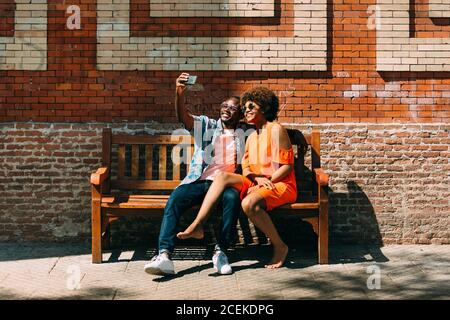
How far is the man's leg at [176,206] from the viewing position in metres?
6.76

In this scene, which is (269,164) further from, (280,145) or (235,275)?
(235,275)

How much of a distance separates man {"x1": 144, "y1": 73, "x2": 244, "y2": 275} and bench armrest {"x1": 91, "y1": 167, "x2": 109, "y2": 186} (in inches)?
28.8

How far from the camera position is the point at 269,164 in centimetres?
709

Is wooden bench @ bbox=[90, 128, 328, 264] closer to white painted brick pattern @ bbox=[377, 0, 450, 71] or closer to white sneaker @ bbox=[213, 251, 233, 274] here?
white sneaker @ bbox=[213, 251, 233, 274]

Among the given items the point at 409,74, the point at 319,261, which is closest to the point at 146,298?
the point at 319,261

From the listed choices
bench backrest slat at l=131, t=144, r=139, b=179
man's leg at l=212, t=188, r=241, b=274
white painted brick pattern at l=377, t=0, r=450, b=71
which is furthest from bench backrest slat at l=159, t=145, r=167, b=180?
white painted brick pattern at l=377, t=0, r=450, b=71

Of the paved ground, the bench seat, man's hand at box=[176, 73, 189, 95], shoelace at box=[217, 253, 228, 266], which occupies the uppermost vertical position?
man's hand at box=[176, 73, 189, 95]

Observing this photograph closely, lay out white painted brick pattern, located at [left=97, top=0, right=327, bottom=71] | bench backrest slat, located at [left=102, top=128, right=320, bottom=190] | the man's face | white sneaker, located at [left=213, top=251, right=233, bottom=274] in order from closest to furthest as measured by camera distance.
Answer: white sneaker, located at [left=213, top=251, right=233, bottom=274] → the man's face → bench backrest slat, located at [left=102, top=128, right=320, bottom=190] → white painted brick pattern, located at [left=97, top=0, right=327, bottom=71]

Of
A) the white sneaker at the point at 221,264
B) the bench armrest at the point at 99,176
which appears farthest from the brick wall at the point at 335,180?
the white sneaker at the point at 221,264

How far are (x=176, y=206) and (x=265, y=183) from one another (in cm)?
91

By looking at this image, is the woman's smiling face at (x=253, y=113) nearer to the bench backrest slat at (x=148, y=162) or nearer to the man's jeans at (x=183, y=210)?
the man's jeans at (x=183, y=210)

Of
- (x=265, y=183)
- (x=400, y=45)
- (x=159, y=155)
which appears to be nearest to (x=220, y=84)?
(x=159, y=155)

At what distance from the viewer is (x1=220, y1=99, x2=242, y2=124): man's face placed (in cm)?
735

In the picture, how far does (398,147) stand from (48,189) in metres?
3.97
